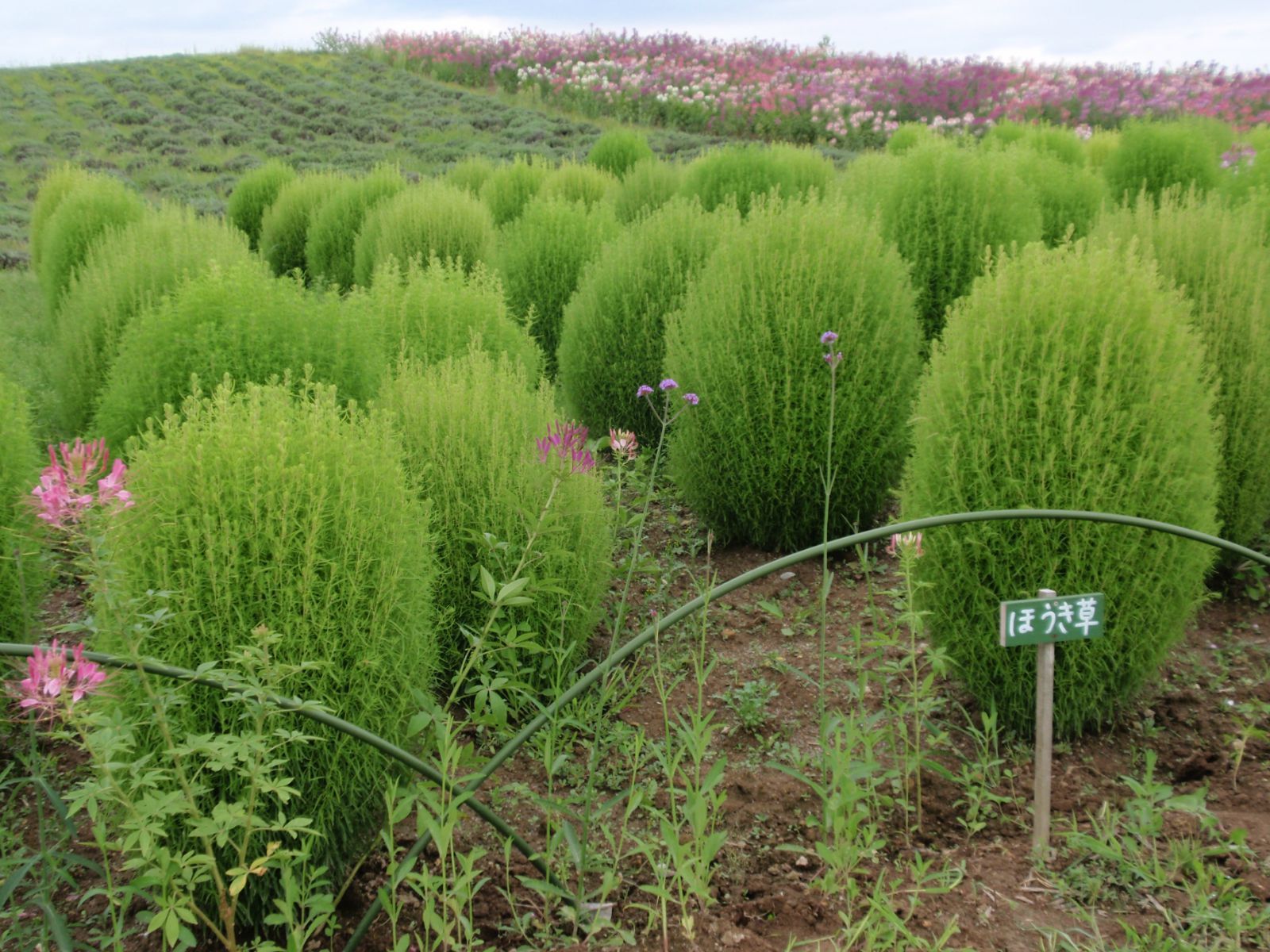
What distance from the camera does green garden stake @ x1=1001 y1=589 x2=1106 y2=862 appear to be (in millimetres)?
2295

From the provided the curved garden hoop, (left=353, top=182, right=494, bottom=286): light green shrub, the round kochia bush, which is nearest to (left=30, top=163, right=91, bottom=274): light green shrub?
(left=353, top=182, right=494, bottom=286): light green shrub

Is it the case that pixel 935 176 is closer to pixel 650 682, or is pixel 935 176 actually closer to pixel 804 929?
pixel 650 682

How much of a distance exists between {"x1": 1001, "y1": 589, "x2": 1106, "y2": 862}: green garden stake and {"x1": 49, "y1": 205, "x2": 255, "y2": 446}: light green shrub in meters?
4.13

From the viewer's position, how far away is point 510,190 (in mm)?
10078

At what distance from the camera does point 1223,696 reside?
10.8 feet

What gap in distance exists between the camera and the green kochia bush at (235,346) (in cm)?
354

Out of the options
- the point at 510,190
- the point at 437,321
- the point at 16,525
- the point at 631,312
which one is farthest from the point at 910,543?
the point at 510,190

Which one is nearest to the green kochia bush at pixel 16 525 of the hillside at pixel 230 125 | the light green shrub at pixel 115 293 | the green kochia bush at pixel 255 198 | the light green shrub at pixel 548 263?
the light green shrub at pixel 115 293

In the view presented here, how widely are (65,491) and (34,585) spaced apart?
1.77 m

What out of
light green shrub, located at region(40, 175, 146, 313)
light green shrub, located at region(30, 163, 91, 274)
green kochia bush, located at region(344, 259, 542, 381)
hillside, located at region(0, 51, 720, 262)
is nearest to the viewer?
green kochia bush, located at region(344, 259, 542, 381)

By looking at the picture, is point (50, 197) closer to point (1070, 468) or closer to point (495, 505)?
point (495, 505)

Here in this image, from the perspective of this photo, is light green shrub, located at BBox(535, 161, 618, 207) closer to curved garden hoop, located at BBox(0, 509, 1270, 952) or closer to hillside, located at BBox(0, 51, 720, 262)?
hillside, located at BBox(0, 51, 720, 262)

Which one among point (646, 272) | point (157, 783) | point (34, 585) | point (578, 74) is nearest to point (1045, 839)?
point (157, 783)

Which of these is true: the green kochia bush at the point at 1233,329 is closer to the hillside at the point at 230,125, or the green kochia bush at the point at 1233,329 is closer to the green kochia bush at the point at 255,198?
the green kochia bush at the point at 255,198
